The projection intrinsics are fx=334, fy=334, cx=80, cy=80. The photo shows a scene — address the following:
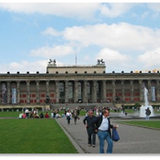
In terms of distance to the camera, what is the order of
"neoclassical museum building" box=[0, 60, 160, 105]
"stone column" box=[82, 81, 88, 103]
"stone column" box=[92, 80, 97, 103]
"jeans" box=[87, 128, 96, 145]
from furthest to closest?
"stone column" box=[82, 81, 88, 103]
"stone column" box=[92, 80, 97, 103]
"neoclassical museum building" box=[0, 60, 160, 105]
"jeans" box=[87, 128, 96, 145]

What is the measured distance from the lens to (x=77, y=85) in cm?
12231

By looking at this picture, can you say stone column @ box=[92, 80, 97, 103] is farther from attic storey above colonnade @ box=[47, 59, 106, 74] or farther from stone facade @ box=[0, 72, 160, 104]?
attic storey above colonnade @ box=[47, 59, 106, 74]

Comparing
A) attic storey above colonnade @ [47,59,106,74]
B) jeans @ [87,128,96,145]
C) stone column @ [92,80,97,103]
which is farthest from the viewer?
attic storey above colonnade @ [47,59,106,74]

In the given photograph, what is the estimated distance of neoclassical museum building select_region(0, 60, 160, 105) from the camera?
120125 millimetres

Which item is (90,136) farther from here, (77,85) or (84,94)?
(77,85)

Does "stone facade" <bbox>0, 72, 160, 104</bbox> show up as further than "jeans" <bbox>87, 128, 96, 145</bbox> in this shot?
Yes

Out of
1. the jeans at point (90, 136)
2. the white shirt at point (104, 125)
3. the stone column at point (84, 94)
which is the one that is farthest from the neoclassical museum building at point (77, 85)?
the white shirt at point (104, 125)

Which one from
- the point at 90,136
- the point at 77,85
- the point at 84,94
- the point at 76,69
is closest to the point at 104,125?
the point at 90,136

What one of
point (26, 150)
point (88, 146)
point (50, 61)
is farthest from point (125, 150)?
point (50, 61)

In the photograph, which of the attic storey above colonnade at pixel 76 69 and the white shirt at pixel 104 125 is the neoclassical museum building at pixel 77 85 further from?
the white shirt at pixel 104 125

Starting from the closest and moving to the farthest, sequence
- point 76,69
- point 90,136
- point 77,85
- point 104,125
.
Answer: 1. point 104,125
2. point 90,136
3. point 77,85
4. point 76,69

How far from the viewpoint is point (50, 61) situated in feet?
444

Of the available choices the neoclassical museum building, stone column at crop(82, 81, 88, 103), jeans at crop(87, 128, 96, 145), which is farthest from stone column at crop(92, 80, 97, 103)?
jeans at crop(87, 128, 96, 145)

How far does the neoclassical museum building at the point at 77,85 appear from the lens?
120125 millimetres
